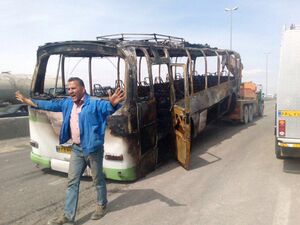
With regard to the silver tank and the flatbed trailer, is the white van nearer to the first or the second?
the flatbed trailer

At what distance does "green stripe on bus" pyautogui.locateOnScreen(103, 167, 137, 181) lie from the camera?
6830 millimetres

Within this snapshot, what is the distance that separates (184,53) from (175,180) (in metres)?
3.98

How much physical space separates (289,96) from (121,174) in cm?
345

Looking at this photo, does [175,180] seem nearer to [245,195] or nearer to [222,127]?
[245,195]

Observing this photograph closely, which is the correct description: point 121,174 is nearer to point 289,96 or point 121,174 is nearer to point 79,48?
point 79,48

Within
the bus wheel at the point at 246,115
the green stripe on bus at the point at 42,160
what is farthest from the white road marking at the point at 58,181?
the bus wheel at the point at 246,115

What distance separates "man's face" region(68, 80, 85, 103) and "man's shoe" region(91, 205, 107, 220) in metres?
1.53

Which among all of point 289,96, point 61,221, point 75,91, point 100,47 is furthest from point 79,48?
point 289,96

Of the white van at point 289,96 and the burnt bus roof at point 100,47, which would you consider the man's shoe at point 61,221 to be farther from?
the white van at point 289,96

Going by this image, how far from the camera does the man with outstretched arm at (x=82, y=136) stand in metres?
5.22

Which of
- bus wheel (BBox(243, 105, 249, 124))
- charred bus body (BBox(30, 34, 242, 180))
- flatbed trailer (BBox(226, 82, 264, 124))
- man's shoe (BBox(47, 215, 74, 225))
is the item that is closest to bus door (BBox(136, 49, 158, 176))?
charred bus body (BBox(30, 34, 242, 180))

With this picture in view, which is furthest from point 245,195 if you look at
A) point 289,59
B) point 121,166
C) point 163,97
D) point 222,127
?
point 222,127

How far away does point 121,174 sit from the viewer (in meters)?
6.84

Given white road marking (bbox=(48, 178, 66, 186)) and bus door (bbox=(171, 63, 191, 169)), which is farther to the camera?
bus door (bbox=(171, 63, 191, 169))
